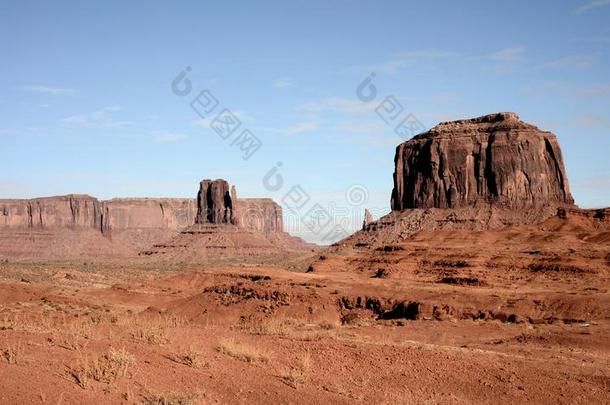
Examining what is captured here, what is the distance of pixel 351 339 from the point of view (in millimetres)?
15102

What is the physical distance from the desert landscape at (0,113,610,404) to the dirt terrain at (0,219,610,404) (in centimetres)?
5

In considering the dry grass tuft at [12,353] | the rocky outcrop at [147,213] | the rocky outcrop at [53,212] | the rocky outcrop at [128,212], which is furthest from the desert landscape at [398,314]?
the rocky outcrop at [147,213]

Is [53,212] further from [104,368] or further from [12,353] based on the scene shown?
[104,368]

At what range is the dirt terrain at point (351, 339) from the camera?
28.6 feet

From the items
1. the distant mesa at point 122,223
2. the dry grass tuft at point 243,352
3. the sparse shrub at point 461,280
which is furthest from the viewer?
the distant mesa at point 122,223

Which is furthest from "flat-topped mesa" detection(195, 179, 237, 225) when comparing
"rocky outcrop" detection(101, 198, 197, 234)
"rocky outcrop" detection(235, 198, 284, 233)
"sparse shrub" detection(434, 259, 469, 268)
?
"sparse shrub" detection(434, 259, 469, 268)

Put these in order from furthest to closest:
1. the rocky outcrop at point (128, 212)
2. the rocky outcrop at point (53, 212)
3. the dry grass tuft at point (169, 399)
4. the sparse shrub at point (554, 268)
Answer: the rocky outcrop at point (53, 212) < the rocky outcrop at point (128, 212) < the sparse shrub at point (554, 268) < the dry grass tuft at point (169, 399)

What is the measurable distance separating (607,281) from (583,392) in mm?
25862

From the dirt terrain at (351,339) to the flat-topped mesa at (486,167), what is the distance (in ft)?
106

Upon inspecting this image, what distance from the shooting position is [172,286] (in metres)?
53.3

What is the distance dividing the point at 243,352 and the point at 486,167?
74.7 meters

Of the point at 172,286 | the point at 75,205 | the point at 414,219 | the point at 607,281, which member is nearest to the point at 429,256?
the point at 607,281

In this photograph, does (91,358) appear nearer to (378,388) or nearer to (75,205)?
(378,388)

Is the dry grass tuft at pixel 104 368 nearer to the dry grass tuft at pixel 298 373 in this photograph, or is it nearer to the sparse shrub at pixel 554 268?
the dry grass tuft at pixel 298 373
